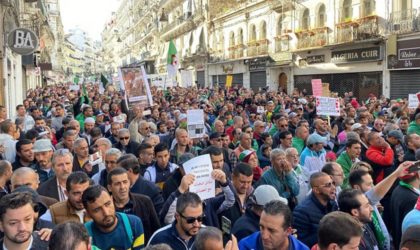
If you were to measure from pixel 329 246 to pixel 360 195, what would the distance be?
105 centimetres

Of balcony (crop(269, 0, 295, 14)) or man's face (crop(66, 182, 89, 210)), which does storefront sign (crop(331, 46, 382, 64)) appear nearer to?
balcony (crop(269, 0, 295, 14))

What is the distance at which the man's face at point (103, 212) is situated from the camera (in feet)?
13.4

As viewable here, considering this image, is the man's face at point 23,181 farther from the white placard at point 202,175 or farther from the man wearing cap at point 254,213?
the man wearing cap at point 254,213

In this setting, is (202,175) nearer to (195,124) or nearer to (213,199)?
(213,199)

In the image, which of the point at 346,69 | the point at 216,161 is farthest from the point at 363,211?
the point at 346,69

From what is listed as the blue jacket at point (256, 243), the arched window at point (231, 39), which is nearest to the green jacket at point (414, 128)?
the blue jacket at point (256, 243)

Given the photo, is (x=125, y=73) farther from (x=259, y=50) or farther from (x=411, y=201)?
(x=259, y=50)

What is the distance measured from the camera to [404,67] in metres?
20.8

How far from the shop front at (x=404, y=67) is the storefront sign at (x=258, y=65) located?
442 inches

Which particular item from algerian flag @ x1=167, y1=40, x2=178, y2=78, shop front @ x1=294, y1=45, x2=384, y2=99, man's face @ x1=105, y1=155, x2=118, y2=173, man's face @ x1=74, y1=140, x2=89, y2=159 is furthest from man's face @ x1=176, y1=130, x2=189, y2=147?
shop front @ x1=294, y1=45, x2=384, y2=99

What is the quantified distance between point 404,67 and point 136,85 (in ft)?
42.3

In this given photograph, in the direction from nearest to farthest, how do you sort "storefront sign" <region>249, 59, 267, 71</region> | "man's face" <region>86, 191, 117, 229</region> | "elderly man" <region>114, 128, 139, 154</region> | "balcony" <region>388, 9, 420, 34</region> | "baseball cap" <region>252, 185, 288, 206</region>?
"man's face" <region>86, 191, 117, 229</region>, "baseball cap" <region>252, 185, 288, 206</region>, "elderly man" <region>114, 128, 139, 154</region>, "balcony" <region>388, 9, 420, 34</region>, "storefront sign" <region>249, 59, 267, 71</region>

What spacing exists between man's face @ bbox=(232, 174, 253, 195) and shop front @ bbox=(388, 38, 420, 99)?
16.6 metres

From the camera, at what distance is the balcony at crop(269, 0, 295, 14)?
28891 mm
